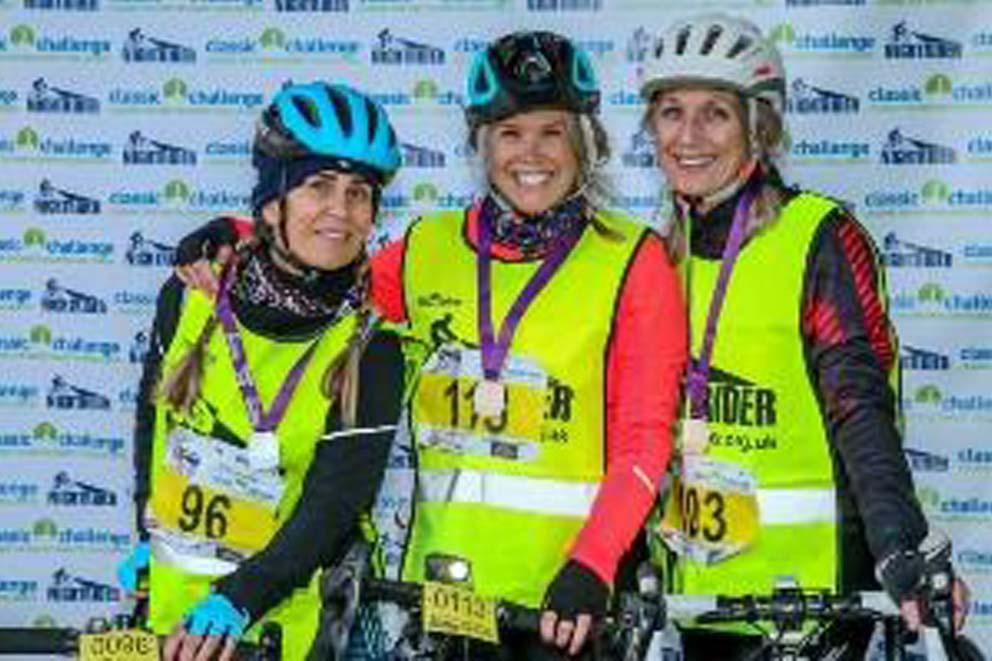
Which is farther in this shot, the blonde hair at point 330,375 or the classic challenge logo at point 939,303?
the classic challenge logo at point 939,303

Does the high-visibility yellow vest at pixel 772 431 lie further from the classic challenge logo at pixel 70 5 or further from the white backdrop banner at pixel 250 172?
the classic challenge logo at pixel 70 5

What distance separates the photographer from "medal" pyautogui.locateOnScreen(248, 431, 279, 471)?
12.4 feet

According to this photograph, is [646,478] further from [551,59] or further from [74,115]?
[74,115]

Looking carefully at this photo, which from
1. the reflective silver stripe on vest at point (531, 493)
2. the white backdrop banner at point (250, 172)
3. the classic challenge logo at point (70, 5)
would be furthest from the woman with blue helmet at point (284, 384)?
the classic challenge logo at point (70, 5)

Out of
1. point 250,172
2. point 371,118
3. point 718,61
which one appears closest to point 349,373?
point 371,118

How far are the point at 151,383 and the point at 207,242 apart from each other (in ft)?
1.32

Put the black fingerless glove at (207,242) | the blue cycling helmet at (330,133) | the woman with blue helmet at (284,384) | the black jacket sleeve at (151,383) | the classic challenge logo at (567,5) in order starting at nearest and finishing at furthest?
the woman with blue helmet at (284,384) < the blue cycling helmet at (330,133) < the black jacket sleeve at (151,383) < the black fingerless glove at (207,242) < the classic challenge logo at (567,5)

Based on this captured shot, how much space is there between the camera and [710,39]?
4258mm

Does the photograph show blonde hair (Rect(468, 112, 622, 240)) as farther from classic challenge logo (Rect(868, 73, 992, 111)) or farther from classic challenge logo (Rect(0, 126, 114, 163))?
classic challenge logo (Rect(0, 126, 114, 163))

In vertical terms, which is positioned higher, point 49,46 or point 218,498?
point 49,46

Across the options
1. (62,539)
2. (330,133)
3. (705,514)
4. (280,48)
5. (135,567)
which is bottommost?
(62,539)

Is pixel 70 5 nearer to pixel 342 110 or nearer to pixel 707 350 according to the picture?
pixel 342 110

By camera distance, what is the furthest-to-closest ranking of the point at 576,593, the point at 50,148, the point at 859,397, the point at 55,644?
1. the point at 50,148
2. the point at 859,397
3. the point at 576,593
4. the point at 55,644

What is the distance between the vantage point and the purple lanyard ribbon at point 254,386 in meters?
3.81
